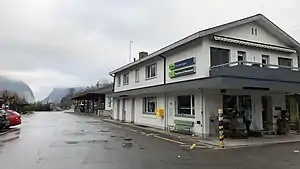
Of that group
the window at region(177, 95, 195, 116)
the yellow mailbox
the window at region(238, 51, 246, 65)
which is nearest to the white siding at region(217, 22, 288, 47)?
the window at region(238, 51, 246, 65)

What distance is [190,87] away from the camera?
54.6 ft

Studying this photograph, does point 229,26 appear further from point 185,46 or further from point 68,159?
point 68,159

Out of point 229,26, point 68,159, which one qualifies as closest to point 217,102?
point 229,26

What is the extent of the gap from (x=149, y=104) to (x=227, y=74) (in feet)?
33.0

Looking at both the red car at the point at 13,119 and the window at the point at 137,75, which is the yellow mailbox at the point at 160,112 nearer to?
the window at the point at 137,75

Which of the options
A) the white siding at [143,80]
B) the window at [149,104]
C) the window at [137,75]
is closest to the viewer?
the white siding at [143,80]

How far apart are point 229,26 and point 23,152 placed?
41.8 ft

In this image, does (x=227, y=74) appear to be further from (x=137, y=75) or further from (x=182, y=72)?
(x=137, y=75)

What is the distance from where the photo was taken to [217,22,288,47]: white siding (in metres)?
18.6

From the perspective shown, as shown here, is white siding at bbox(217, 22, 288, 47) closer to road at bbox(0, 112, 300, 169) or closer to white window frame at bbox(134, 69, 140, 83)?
road at bbox(0, 112, 300, 169)

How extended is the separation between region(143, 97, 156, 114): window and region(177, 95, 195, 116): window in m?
4.27

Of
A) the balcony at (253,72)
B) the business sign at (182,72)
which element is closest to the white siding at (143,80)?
the business sign at (182,72)

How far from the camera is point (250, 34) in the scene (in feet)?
63.7

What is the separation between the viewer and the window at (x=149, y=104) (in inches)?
940
